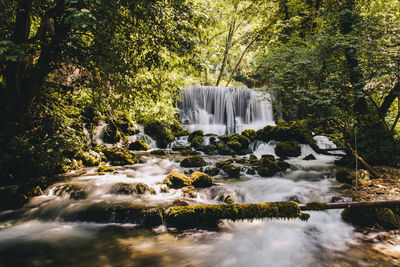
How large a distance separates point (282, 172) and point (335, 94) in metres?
3.42

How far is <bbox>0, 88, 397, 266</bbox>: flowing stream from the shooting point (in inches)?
138

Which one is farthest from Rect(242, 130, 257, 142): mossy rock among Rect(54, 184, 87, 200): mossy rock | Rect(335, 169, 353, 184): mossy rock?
Rect(54, 184, 87, 200): mossy rock

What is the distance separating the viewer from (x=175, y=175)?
6.75 metres

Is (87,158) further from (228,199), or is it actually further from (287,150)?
(287,150)

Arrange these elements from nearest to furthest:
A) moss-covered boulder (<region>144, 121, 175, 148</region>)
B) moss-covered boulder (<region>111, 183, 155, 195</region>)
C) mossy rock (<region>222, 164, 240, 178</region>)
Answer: moss-covered boulder (<region>111, 183, 155, 195</region>), mossy rock (<region>222, 164, 240, 178</region>), moss-covered boulder (<region>144, 121, 175, 148</region>)

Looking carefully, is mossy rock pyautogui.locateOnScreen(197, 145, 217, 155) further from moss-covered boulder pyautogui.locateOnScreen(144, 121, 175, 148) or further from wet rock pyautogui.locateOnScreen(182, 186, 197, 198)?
wet rock pyautogui.locateOnScreen(182, 186, 197, 198)

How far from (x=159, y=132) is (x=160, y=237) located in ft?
35.4

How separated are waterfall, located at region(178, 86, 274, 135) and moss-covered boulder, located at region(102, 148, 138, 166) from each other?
30.1 feet

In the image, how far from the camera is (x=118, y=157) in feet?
30.2

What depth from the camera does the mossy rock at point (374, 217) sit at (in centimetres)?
425

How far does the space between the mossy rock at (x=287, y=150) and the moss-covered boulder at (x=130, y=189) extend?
7.70 m

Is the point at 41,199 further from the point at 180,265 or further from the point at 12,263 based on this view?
the point at 180,265

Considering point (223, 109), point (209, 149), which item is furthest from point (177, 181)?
point (223, 109)

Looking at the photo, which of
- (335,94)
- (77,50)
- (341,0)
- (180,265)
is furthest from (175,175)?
(341,0)
